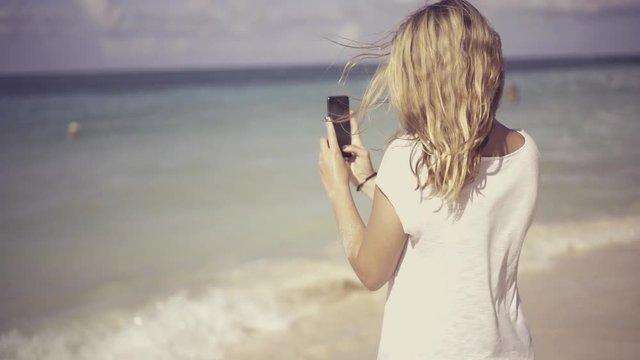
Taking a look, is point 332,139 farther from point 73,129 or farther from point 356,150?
point 73,129

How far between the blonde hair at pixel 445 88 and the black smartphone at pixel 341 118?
328 millimetres

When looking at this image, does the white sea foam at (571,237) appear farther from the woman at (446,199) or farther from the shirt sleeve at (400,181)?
the shirt sleeve at (400,181)

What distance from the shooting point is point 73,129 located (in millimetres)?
15438

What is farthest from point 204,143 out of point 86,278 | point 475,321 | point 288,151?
point 475,321

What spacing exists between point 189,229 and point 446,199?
592cm

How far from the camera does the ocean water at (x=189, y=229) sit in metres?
4.70

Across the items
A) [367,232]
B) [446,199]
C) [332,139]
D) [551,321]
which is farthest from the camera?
[551,321]

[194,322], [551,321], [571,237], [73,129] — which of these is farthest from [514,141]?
[73,129]

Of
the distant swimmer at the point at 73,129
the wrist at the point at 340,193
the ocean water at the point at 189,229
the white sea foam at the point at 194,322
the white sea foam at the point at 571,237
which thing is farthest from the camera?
the distant swimmer at the point at 73,129

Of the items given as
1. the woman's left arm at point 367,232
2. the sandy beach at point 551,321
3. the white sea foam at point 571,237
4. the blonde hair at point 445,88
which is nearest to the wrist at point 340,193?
the woman's left arm at point 367,232

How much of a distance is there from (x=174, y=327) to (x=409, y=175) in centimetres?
359

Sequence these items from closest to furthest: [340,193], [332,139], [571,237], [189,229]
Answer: [340,193] < [332,139] < [571,237] < [189,229]

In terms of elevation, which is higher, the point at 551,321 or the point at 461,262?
the point at 461,262

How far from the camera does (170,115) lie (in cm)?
1983
